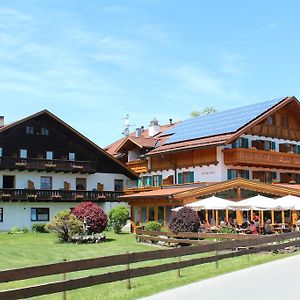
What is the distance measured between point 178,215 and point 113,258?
15412mm

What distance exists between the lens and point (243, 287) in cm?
1131

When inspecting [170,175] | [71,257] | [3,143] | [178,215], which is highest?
[3,143]

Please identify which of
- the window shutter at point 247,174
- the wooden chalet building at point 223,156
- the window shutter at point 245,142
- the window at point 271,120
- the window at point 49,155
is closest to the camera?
the wooden chalet building at point 223,156

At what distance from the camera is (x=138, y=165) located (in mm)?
47250

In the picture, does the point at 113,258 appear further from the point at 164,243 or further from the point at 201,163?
the point at 201,163

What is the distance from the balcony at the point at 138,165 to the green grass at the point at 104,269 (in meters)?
15.2

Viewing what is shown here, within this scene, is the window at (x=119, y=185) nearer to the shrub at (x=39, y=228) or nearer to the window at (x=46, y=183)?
the window at (x=46, y=183)

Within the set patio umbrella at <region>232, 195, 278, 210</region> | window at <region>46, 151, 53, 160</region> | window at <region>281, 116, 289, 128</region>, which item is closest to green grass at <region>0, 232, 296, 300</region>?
patio umbrella at <region>232, 195, 278, 210</region>

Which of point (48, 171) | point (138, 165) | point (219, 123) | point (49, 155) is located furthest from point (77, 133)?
point (219, 123)

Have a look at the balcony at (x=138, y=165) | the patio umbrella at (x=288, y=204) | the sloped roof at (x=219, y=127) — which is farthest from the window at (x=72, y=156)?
the patio umbrella at (x=288, y=204)

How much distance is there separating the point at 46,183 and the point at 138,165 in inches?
325

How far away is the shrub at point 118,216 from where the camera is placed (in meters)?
37.0

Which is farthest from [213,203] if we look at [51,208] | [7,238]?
[51,208]

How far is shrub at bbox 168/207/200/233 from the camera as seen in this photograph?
85.4 feet
